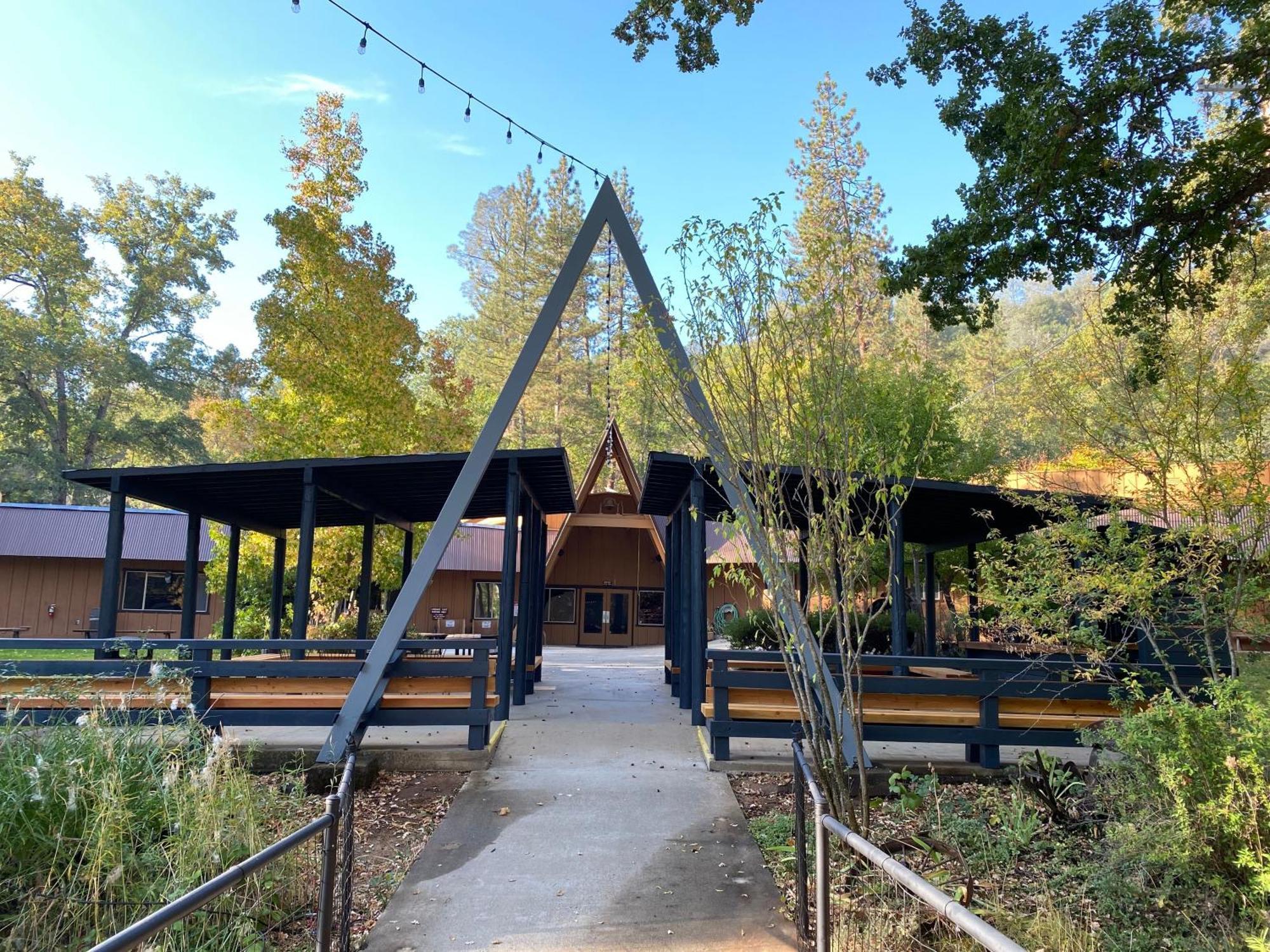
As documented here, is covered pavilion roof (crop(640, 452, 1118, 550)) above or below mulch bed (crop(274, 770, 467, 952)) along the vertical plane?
above

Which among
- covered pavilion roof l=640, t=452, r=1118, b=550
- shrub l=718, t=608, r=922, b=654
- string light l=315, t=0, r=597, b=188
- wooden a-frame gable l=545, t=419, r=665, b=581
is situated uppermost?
string light l=315, t=0, r=597, b=188

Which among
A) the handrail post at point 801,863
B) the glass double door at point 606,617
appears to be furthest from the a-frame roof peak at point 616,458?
the handrail post at point 801,863

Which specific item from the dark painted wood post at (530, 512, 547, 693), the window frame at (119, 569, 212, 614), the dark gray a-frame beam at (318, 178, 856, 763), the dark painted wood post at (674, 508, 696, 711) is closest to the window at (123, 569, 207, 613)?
the window frame at (119, 569, 212, 614)

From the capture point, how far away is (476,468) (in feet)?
24.6

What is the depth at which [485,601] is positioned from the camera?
2539cm

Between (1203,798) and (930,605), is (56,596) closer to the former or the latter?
(930,605)

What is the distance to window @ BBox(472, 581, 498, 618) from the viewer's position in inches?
989

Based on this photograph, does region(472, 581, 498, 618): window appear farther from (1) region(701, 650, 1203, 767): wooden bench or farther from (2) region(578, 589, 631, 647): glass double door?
(1) region(701, 650, 1203, 767): wooden bench

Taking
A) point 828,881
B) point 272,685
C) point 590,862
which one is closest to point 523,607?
point 272,685

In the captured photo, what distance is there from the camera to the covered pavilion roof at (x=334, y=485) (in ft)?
30.1

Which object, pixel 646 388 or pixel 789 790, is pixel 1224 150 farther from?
pixel 789 790

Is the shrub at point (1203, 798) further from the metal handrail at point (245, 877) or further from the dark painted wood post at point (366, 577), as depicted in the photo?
the dark painted wood post at point (366, 577)

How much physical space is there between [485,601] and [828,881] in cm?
2325

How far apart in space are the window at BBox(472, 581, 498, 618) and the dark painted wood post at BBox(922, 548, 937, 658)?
14.7 meters
